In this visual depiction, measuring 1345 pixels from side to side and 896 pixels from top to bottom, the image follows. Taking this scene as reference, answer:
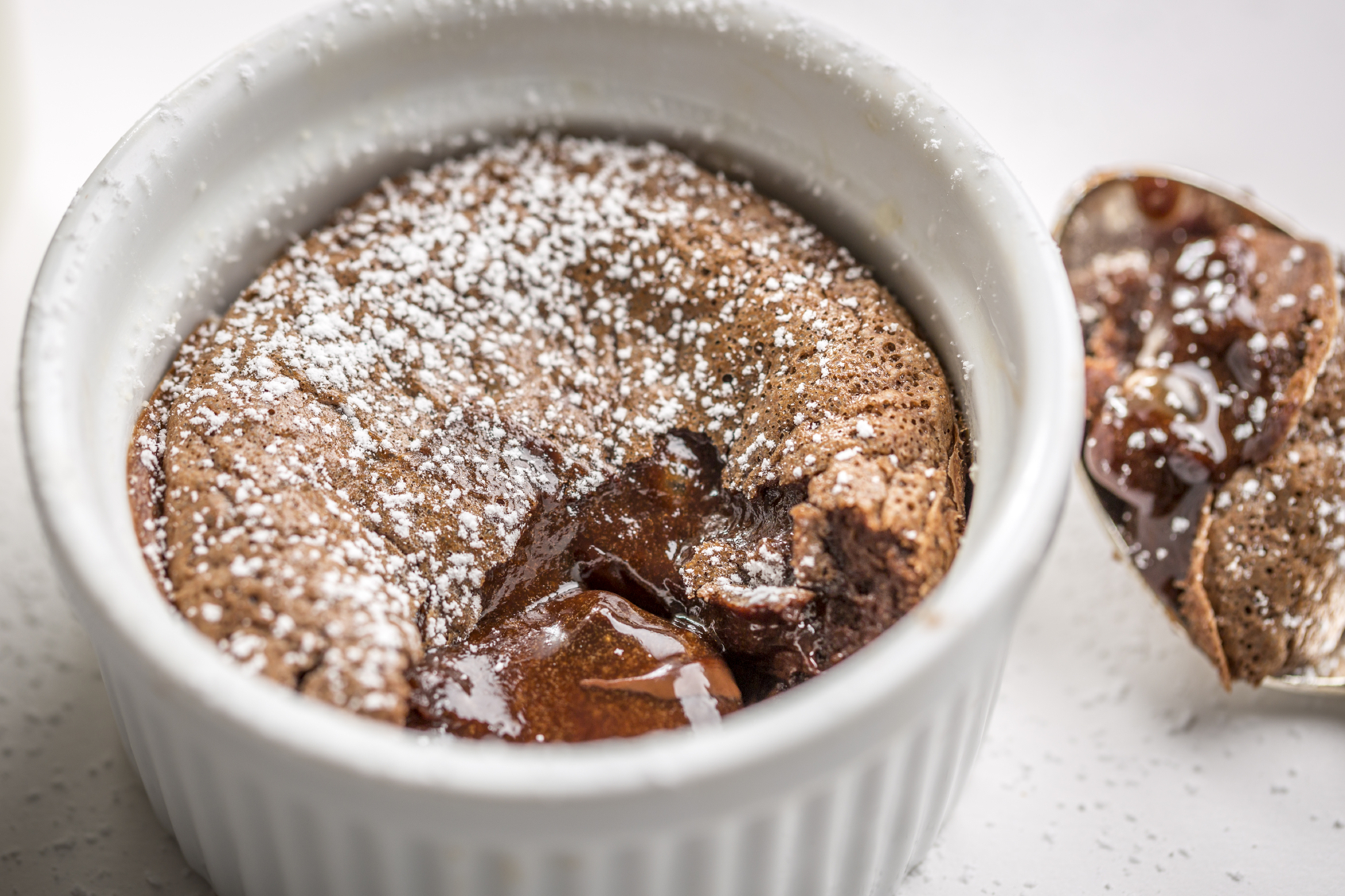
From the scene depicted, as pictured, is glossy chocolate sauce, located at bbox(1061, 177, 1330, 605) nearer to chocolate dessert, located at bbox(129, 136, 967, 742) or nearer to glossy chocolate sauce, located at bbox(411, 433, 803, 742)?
chocolate dessert, located at bbox(129, 136, 967, 742)

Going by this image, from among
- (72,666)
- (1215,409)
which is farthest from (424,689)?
(1215,409)

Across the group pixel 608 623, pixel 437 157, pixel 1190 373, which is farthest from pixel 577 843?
pixel 1190 373

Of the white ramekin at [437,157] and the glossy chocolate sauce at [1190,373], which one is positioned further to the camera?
the glossy chocolate sauce at [1190,373]

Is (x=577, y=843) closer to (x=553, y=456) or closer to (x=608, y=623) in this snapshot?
(x=608, y=623)

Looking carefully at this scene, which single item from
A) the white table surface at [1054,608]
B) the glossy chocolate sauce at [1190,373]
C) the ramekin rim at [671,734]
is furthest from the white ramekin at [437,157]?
the glossy chocolate sauce at [1190,373]

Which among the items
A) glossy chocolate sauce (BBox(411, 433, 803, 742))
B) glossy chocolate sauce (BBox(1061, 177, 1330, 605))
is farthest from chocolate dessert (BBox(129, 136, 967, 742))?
glossy chocolate sauce (BBox(1061, 177, 1330, 605))

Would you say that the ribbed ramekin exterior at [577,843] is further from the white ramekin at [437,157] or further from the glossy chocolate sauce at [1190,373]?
the glossy chocolate sauce at [1190,373]

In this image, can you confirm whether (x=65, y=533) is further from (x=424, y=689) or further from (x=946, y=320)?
(x=946, y=320)
